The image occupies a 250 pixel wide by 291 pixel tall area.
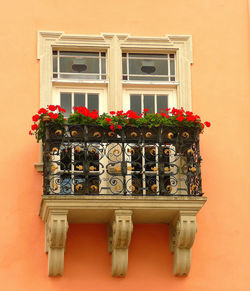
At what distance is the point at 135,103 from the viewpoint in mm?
13992

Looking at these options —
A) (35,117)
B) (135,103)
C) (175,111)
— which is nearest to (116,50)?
(135,103)

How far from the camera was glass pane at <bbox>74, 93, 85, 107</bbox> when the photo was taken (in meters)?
13.9

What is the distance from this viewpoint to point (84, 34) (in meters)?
14.1

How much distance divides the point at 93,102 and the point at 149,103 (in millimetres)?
819

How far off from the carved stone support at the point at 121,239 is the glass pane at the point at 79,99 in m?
2.03

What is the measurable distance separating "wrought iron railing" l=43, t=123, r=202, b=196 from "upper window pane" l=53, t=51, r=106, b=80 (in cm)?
127

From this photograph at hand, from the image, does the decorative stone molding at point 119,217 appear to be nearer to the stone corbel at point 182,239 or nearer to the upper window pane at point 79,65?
the stone corbel at point 182,239

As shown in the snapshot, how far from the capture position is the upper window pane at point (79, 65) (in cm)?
1402

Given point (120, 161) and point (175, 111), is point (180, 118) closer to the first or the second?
point (175, 111)

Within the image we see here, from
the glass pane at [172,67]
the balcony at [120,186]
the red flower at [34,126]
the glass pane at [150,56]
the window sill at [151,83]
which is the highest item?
the glass pane at [150,56]

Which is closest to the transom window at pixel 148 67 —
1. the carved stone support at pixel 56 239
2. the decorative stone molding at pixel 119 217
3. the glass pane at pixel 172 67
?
the glass pane at pixel 172 67

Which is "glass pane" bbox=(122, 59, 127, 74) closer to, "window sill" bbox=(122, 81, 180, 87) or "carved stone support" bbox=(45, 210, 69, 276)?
"window sill" bbox=(122, 81, 180, 87)

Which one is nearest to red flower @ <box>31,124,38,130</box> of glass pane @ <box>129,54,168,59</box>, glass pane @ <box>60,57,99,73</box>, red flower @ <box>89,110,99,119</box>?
red flower @ <box>89,110,99,119</box>
